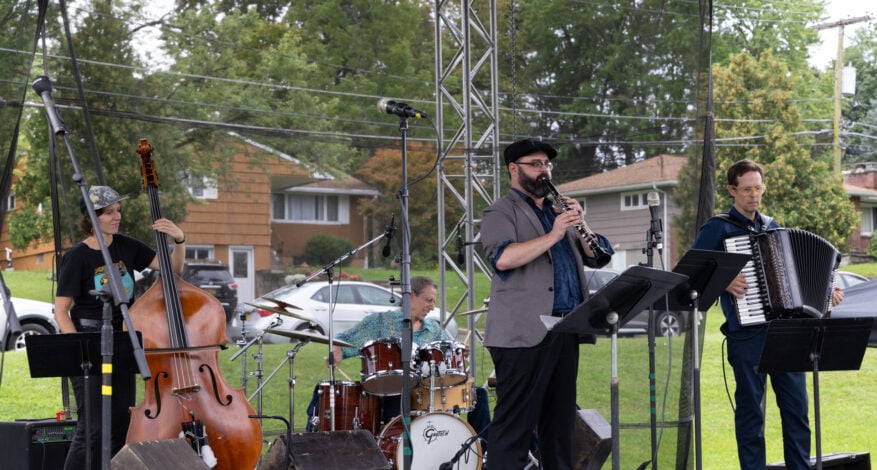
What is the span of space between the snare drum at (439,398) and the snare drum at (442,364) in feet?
0.15

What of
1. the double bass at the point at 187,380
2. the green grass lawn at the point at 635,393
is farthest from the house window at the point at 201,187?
the double bass at the point at 187,380

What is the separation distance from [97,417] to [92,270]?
30.5 inches

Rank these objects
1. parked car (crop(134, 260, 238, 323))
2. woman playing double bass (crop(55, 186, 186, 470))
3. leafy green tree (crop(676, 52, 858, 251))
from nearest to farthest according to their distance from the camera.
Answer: woman playing double bass (crop(55, 186, 186, 470)), parked car (crop(134, 260, 238, 323)), leafy green tree (crop(676, 52, 858, 251))

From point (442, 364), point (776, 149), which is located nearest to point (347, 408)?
point (442, 364)

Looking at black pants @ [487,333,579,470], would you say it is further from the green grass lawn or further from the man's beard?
the man's beard

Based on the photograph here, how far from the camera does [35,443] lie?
5.70m

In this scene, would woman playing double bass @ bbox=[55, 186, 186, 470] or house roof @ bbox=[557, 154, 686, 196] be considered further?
house roof @ bbox=[557, 154, 686, 196]

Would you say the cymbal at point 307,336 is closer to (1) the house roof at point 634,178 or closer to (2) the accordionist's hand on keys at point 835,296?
(1) the house roof at point 634,178

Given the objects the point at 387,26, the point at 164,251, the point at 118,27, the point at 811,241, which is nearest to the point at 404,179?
the point at 164,251

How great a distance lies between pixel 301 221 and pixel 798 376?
11.2m

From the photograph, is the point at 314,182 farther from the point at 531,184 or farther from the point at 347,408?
the point at 531,184

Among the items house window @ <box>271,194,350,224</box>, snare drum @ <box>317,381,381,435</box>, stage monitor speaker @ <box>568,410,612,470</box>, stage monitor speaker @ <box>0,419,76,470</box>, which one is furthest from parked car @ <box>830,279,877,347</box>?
house window @ <box>271,194,350,224</box>

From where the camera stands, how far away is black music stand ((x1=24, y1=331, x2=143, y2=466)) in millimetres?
4699

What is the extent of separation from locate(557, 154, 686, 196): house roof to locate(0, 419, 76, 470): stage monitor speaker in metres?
4.19
